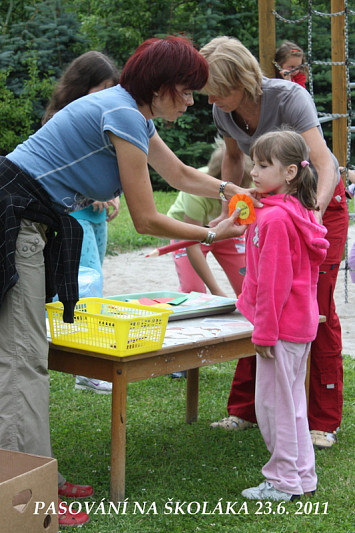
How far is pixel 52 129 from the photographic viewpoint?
301 centimetres

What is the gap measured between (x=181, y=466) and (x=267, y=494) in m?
0.59

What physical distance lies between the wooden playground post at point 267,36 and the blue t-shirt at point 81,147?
3.26m

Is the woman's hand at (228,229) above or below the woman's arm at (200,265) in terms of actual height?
above

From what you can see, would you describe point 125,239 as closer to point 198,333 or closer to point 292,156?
point 198,333

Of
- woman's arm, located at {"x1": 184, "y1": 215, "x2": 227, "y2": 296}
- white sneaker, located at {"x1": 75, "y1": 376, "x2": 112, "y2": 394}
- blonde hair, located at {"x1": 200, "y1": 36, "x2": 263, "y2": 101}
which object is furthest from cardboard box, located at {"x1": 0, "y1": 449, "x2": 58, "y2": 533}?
woman's arm, located at {"x1": 184, "y1": 215, "x2": 227, "y2": 296}

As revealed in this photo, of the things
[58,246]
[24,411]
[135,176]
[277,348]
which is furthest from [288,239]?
[24,411]

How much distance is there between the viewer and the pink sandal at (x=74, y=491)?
3.27m

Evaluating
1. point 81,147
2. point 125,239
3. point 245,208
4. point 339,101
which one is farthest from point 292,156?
point 125,239

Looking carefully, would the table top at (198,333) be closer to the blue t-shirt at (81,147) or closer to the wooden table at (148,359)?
the wooden table at (148,359)

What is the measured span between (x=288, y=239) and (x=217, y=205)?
Result: 2.24 m

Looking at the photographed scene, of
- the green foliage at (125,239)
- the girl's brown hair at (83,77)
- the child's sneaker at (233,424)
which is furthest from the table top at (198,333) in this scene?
the green foliage at (125,239)

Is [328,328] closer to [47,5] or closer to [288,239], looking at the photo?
[288,239]

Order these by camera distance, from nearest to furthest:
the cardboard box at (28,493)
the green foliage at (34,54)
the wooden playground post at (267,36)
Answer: the cardboard box at (28,493) < the wooden playground post at (267,36) < the green foliage at (34,54)

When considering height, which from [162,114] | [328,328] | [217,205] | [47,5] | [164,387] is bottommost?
[164,387]
